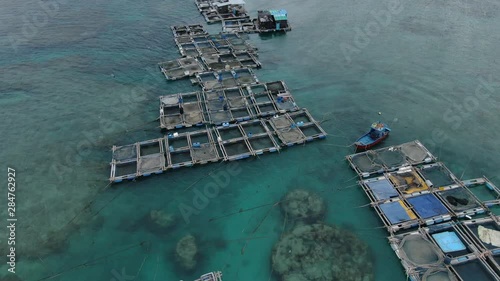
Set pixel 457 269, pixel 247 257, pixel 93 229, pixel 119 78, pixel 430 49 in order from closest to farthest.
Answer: pixel 457 269, pixel 247 257, pixel 93 229, pixel 119 78, pixel 430 49

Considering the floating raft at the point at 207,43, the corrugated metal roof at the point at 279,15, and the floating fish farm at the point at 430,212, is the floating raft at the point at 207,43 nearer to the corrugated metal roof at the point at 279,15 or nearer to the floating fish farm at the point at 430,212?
the corrugated metal roof at the point at 279,15

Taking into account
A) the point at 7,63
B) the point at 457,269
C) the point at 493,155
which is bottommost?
the point at 7,63

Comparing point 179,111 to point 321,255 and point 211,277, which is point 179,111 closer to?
point 211,277

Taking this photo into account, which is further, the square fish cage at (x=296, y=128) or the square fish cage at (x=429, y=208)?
the square fish cage at (x=296, y=128)

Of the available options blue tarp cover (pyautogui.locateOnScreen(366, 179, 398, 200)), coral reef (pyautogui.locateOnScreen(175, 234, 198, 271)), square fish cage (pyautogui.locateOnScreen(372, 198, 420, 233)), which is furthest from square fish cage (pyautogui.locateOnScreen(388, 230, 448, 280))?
coral reef (pyautogui.locateOnScreen(175, 234, 198, 271))

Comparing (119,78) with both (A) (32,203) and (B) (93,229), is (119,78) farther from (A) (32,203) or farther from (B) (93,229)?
(B) (93,229)

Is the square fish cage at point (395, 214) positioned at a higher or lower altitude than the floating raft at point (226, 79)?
higher

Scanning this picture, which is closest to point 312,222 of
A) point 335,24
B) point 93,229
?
point 93,229

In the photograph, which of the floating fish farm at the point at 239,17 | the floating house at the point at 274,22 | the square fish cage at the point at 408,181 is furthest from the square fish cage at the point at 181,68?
the square fish cage at the point at 408,181
